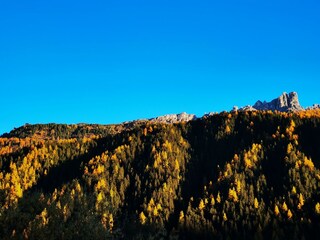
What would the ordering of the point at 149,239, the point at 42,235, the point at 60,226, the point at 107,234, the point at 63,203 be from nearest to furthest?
the point at 42,235 < the point at 60,226 < the point at 107,234 < the point at 63,203 < the point at 149,239

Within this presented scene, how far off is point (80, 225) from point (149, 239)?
2088cm

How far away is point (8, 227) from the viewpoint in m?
53.0

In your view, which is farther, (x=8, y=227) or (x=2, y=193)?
(x=2, y=193)

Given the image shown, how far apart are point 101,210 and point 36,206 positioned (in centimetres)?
1242

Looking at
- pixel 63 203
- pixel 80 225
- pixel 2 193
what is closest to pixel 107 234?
pixel 80 225

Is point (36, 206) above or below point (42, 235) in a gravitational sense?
above

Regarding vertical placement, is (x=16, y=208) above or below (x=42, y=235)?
above

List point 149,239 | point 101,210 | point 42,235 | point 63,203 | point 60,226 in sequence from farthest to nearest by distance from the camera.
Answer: point 149,239 → point 101,210 → point 63,203 → point 60,226 → point 42,235

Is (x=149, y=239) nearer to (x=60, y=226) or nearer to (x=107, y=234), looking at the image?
(x=107, y=234)

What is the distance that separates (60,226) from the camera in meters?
56.2

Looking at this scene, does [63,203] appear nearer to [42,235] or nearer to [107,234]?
[107,234]

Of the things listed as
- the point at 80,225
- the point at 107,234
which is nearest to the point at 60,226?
the point at 80,225

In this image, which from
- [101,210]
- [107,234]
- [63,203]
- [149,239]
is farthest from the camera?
[149,239]

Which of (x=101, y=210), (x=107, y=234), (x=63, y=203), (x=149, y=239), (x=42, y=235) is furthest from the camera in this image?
(x=149, y=239)
